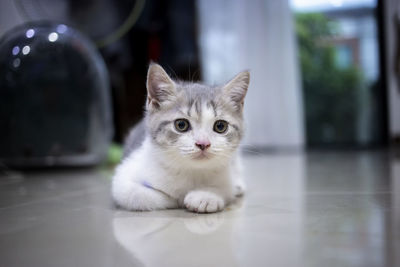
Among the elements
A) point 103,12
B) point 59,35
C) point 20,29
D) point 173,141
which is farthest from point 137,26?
point 173,141

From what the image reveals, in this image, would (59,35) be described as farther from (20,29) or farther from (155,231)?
(155,231)

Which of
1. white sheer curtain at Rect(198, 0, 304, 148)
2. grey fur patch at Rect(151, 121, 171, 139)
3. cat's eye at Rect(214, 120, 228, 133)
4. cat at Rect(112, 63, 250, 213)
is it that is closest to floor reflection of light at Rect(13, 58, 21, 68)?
cat at Rect(112, 63, 250, 213)

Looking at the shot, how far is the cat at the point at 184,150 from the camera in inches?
55.5

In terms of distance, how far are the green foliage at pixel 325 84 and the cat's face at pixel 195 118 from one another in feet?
11.7

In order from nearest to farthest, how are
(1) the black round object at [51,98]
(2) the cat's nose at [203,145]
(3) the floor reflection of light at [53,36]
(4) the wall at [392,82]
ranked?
(2) the cat's nose at [203,145] < (1) the black round object at [51,98] < (3) the floor reflection of light at [53,36] < (4) the wall at [392,82]

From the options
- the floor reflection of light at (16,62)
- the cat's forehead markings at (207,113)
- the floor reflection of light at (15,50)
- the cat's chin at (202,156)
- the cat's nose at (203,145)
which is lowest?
the cat's chin at (202,156)

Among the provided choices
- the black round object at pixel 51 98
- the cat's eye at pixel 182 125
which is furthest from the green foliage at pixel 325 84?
the cat's eye at pixel 182 125

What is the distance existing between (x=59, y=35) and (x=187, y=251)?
2.79m

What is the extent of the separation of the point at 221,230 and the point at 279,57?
11.8 ft

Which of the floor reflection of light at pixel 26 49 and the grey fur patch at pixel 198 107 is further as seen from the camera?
the floor reflection of light at pixel 26 49

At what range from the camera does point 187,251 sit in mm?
947

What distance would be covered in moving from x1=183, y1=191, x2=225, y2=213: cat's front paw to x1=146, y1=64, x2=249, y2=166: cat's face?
0.14 m

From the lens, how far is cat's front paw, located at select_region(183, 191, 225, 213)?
1383 millimetres

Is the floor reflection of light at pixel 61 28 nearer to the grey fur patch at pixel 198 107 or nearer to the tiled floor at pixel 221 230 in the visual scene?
the tiled floor at pixel 221 230
